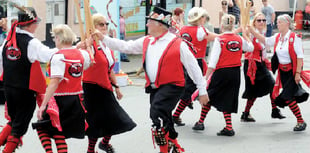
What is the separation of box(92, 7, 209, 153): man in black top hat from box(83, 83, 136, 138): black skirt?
50 cm

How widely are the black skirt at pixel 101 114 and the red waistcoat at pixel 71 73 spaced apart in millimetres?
665

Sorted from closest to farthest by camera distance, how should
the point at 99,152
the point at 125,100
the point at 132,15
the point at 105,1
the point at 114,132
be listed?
the point at 114,132, the point at 99,152, the point at 125,100, the point at 105,1, the point at 132,15

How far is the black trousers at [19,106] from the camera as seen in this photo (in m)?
A: 6.71

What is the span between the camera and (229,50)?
329 inches

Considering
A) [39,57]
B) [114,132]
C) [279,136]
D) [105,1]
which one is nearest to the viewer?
[39,57]

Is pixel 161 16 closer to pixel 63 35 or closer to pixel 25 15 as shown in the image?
pixel 63 35

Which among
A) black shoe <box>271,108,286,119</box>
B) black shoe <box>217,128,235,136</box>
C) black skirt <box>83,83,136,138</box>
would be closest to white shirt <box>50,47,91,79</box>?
black skirt <box>83,83,136,138</box>

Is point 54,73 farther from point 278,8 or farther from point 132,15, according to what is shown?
point 278,8

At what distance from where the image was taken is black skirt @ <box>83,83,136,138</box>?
702 cm

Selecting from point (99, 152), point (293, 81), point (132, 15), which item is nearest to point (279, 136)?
point (293, 81)

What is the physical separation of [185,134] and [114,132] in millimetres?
1793

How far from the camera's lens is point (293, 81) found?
863 centimetres

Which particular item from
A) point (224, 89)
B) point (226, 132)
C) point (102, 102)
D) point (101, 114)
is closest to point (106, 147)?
point (101, 114)

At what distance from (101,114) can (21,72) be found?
1.00 meters
